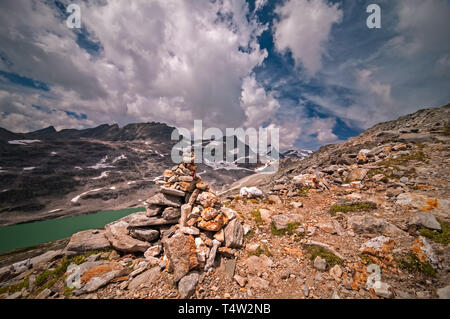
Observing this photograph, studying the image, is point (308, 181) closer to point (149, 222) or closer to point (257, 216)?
point (257, 216)

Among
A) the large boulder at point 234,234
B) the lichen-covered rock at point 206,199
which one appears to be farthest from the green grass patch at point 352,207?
the lichen-covered rock at point 206,199

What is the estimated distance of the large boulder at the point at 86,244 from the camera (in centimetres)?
953

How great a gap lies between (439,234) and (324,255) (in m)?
4.56

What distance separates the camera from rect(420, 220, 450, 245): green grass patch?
606 cm

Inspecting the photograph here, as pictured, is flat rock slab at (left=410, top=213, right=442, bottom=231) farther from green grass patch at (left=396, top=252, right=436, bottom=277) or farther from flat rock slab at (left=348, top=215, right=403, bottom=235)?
green grass patch at (left=396, top=252, right=436, bottom=277)

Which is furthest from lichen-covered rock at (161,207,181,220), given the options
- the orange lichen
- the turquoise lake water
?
the turquoise lake water

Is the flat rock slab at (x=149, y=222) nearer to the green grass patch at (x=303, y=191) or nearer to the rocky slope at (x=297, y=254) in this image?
the rocky slope at (x=297, y=254)

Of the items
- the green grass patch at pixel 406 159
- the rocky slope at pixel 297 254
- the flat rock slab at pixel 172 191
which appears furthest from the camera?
the green grass patch at pixel 406 159

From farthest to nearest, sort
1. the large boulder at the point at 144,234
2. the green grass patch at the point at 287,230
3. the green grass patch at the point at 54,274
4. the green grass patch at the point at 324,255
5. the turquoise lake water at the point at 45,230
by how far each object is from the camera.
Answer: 1. the turquoise lake water at the point at 45,230
2. the large boulder at the point at 144,234
3. the green grass patch at the point at 287,230
4. the green grass patch at the point at 54,274
5. the green grass patch at the point at 324,255

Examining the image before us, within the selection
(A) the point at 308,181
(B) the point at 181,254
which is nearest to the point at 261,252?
(B) the point at 181,254

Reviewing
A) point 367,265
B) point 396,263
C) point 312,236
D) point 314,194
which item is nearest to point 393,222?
point 396,263

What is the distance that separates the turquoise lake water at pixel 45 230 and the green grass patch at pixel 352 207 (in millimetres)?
124048
